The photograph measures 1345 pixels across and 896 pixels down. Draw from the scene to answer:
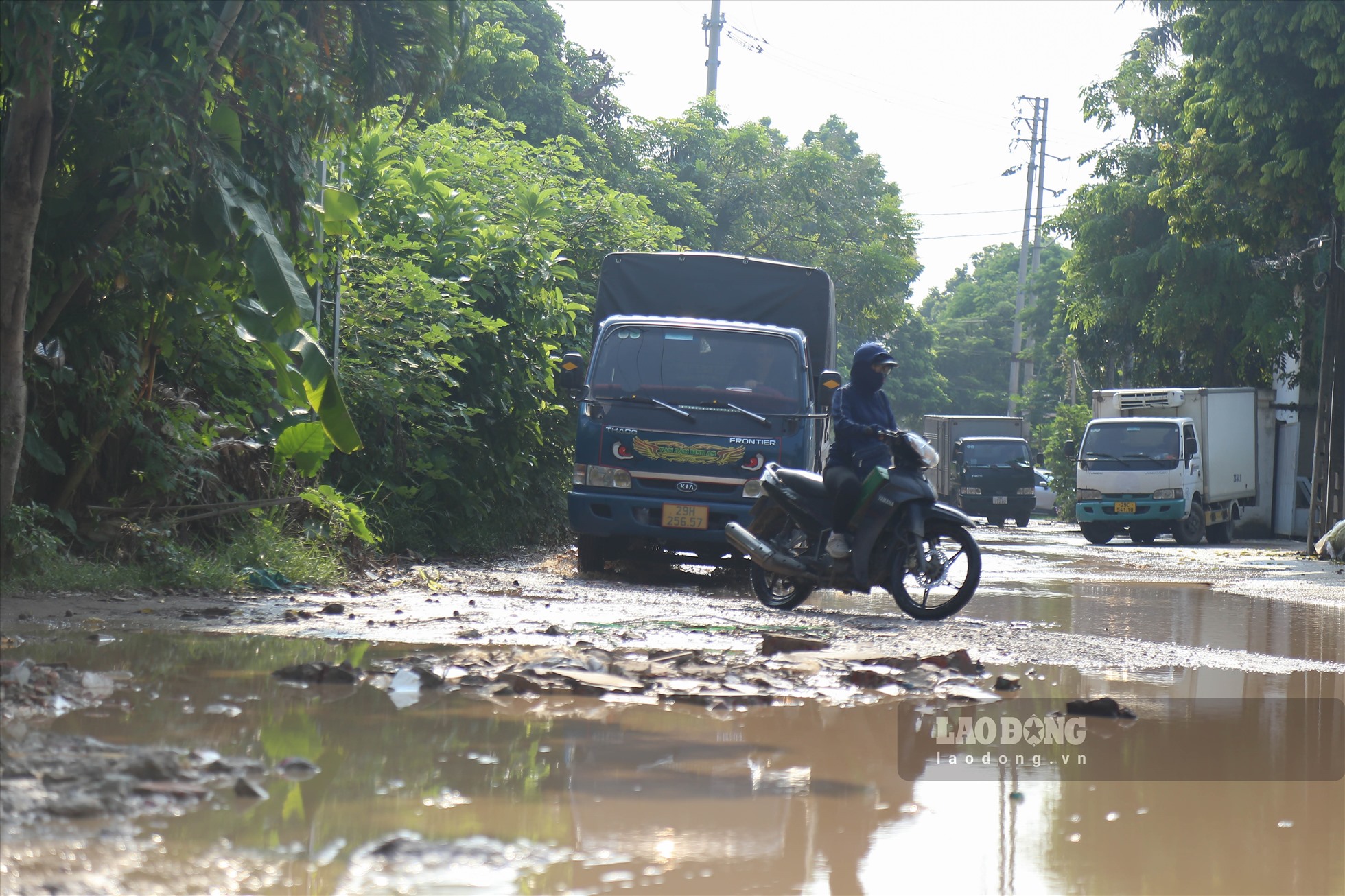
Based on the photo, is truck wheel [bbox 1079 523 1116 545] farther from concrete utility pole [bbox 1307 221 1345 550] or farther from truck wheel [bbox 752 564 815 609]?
truck wheel [bbox 752 564 815 609]

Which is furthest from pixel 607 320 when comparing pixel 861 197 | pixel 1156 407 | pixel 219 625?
pixel 861 197

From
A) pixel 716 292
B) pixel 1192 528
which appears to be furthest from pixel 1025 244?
pixel 716 292

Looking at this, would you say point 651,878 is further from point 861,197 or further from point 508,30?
point 861,197

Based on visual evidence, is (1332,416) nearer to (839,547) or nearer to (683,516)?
(683,516)

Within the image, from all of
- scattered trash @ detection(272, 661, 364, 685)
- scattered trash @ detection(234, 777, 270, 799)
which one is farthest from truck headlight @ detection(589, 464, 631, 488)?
scattered trash @ detection(234, 777, 270, 799)

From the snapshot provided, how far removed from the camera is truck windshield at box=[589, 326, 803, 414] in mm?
11250

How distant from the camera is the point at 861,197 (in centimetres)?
4350

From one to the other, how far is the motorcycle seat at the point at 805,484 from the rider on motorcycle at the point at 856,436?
81mm

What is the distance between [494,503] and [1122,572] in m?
6.88

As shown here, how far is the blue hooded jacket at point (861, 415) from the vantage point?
30.1ft

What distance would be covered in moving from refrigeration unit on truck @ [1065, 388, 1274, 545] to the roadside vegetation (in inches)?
122

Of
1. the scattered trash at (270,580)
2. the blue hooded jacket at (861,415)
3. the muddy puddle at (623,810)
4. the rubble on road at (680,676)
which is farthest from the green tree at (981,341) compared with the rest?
the muddy puddle at (623,810)

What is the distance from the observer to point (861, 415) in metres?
9.27

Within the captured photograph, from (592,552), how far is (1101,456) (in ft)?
53.3
